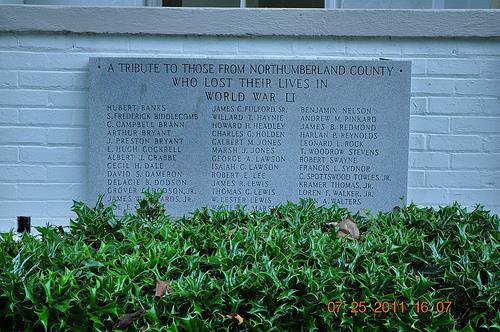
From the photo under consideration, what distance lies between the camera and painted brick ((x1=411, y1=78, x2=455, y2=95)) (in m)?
5.75

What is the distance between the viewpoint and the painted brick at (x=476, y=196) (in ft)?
19.0

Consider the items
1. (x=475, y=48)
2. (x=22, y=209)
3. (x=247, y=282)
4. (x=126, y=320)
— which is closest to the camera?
(x=126, y=320)

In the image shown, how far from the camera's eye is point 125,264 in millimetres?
2627

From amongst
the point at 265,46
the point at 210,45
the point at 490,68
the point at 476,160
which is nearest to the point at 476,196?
the point at 476,160

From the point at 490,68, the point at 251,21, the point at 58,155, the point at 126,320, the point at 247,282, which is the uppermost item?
the point at 251,21

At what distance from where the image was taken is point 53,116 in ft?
19.1

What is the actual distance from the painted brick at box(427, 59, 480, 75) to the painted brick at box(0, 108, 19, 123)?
11.3ft

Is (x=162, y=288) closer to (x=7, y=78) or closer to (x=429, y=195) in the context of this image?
(x=429, y=195)

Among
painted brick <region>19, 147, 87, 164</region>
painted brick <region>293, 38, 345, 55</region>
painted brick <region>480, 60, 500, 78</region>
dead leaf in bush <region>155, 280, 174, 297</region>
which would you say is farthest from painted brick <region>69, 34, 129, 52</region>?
dead leaf in bush <region>155, 280, 174, 297</region>

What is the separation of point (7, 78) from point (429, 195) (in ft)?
12.0

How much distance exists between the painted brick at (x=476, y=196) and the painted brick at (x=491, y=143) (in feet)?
1.15

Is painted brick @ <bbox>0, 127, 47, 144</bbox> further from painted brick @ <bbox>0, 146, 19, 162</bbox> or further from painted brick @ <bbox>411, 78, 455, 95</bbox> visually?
painted brick @ <bbox>411, 78, 455, 95</bbox>

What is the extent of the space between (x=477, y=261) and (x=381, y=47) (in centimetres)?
335

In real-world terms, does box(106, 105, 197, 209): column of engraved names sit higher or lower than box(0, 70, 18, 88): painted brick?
lower
